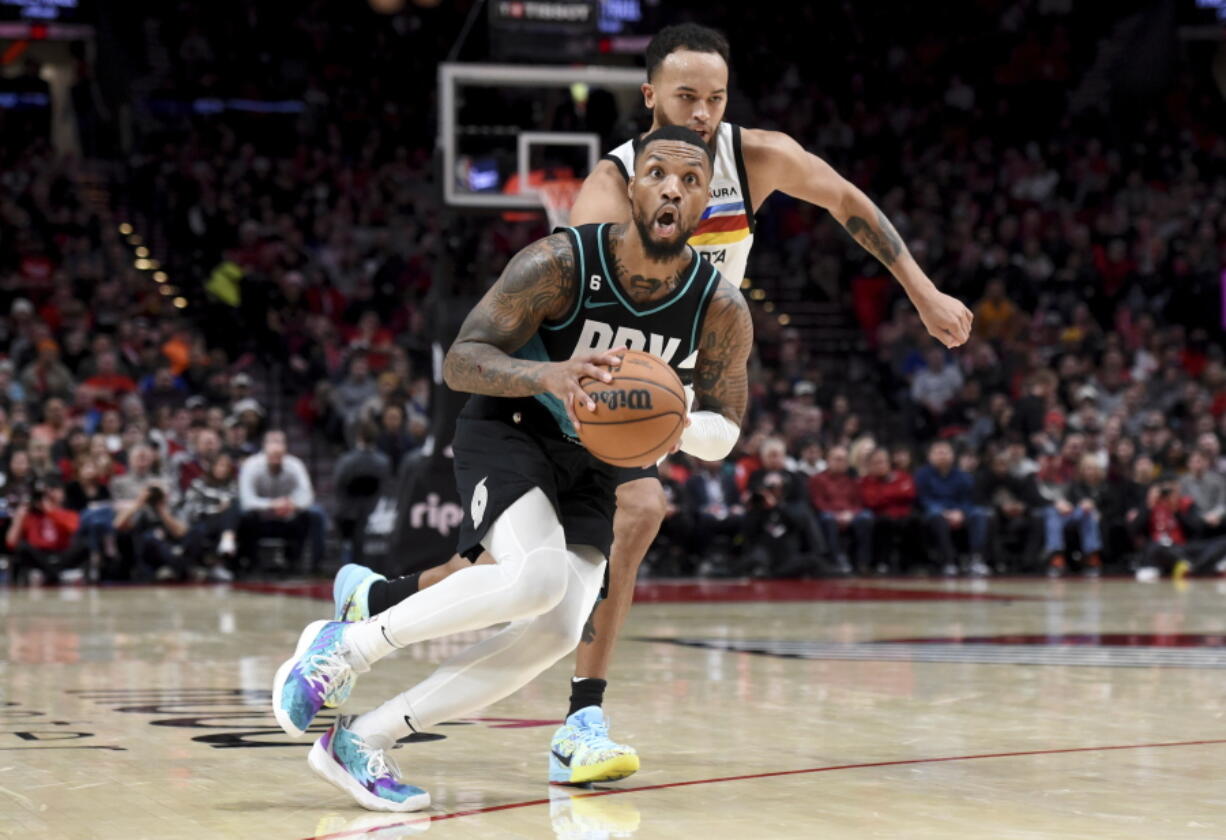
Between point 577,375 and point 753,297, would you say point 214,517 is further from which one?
point 577,375

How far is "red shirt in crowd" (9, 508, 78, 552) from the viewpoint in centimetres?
1465

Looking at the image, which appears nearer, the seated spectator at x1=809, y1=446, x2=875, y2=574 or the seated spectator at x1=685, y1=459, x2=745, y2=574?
the seated spectator at x1=685, y1=459, x2=745, y2=574

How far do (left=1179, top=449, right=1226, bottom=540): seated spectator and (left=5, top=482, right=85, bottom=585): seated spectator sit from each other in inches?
410

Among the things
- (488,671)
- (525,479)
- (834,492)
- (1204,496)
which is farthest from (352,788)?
(1204,496)

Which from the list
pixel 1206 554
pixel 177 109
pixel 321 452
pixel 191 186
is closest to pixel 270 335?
pixel 321 452

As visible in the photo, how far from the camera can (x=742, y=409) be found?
16.3 feet

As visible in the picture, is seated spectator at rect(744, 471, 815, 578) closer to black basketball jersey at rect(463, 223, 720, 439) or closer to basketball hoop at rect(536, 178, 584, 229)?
basketball hoop at rect(536, 178, 584, 229)

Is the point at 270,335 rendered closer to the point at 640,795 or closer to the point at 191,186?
the point at 191,186

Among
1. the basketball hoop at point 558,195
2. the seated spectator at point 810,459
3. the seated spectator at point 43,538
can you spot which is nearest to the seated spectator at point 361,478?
the seated spectator at point 43,538

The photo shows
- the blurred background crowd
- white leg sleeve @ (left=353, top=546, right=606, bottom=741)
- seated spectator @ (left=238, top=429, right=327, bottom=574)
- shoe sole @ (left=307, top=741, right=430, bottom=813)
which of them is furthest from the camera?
the blurred background crowd

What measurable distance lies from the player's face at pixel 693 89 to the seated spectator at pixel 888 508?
11.6m

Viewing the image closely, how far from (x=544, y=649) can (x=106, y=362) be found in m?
13.0

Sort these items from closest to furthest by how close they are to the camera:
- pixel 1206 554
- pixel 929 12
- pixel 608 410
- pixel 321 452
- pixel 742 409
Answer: pixel 608 410 < pixel 742 409 < pixel 1206 554 < pixel 321 452 < pixel 929 12

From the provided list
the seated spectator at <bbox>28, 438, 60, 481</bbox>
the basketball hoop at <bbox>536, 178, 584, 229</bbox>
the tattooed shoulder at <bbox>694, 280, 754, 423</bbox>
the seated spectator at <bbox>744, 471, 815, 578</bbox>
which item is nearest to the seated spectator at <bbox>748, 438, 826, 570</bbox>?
the seated spectator at <bbox>744, 471, 815, 578</bbox>
